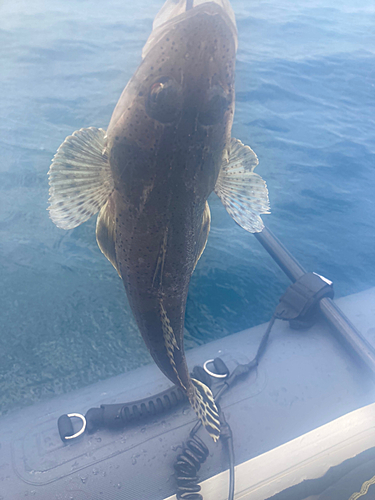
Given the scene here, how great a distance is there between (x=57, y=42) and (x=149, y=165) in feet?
50.0

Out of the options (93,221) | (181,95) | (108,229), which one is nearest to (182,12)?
(181,95)

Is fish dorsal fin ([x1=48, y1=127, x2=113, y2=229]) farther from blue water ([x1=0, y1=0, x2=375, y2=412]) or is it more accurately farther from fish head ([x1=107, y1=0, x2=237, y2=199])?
blue water ([x1=0, y1=0, x2=375, y2=412])

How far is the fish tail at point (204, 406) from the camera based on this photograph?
3.22 metres

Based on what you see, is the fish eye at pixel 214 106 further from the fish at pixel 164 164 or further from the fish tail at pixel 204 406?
the fish tail at pixel 204 406

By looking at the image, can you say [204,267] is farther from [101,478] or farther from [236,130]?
[236,130]

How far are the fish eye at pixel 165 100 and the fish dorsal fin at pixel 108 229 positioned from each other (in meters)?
0.73

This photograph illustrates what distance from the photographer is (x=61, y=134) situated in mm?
9453

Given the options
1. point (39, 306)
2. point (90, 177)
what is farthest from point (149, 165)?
point (39, 306)

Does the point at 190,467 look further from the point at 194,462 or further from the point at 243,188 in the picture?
the point at 243,188

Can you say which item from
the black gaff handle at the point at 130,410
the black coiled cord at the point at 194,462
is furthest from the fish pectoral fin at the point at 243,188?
the black coiled cord at the point at 194,462

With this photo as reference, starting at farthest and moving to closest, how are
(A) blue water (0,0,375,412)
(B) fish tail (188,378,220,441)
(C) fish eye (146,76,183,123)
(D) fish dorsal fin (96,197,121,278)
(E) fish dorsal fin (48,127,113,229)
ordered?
(A) blue water (0,0,375,412)
(B) fish tail (188,378,220,441)
(D) fish dorsal fin (96,197,121,278)
(E) fish dorsal fin (48,127,113,229)
(C) fish eye (146,76,183,123)

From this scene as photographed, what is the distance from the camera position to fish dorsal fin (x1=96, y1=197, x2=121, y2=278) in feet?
8.57

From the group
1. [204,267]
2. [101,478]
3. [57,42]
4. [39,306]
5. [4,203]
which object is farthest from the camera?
[57,42]

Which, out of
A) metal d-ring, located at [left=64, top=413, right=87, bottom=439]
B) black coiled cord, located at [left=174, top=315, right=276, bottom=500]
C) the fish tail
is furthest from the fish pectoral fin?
metal d-ring, located at [left=64, top=413, right=87, bottom=439]
